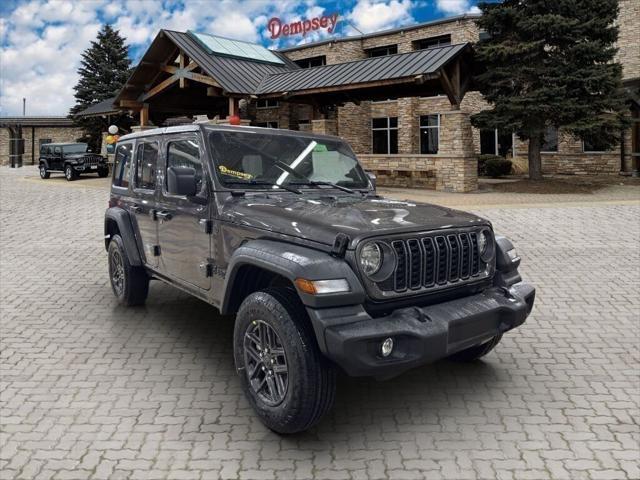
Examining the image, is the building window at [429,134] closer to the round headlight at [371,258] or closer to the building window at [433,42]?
the building window at [433,42]

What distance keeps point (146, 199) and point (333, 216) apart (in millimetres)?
2587

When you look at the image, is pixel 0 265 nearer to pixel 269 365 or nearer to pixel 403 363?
pixel 269 365

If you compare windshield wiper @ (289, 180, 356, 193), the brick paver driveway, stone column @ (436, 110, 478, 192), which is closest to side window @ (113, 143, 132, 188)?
the brick paver driveway

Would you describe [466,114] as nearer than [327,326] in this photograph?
No

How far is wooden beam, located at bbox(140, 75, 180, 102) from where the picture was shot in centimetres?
2577

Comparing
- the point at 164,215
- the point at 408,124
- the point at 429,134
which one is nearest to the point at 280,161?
the point at 164,215

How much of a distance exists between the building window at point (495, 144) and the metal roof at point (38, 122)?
38.0 metres

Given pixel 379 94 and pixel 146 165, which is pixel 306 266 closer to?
pixel 146 165

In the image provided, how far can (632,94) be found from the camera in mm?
25047

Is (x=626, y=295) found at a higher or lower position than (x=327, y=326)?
lower

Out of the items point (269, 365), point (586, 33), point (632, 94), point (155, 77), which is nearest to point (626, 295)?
point (269, 365)

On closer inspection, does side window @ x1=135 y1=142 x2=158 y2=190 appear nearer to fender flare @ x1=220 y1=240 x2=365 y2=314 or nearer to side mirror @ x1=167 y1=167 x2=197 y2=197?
side mirror @ x1=167 y1=167 x2=197 y2=197

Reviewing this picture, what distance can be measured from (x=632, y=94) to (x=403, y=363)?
26.2m

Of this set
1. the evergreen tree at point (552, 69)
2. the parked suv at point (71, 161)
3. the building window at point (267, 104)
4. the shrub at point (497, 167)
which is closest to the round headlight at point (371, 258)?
the evergreen tree at point (552, 69)
